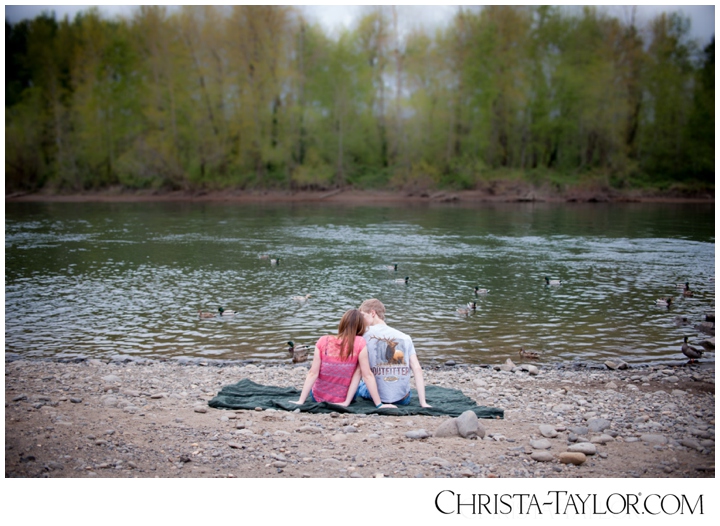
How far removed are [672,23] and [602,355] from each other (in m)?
47.3

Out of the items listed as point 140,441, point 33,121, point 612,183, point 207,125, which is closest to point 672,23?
point 612,183

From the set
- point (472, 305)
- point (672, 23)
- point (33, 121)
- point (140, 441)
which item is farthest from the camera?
point (33, 121)

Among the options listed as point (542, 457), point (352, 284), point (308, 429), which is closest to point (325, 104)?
point (352, 284)

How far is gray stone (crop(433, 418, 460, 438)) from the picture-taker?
6.61 metres

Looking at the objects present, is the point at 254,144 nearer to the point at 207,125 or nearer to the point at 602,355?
the point at 207,125

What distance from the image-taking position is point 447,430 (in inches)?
261

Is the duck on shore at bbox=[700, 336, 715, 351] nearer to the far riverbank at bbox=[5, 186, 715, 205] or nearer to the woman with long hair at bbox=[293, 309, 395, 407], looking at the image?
the woman with long hair at bbox=[293, 309, 395, 407]

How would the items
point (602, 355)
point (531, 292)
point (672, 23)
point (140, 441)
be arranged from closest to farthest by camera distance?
point (140, 441) → point (602, 355) → point (531, 292) → point (672, 23)

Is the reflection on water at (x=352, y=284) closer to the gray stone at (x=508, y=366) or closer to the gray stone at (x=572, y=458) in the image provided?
the gray stone at (x=508, y=366)

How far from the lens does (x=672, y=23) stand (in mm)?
49062

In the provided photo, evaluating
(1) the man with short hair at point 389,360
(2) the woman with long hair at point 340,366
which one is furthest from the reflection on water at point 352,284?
(2) the woman with long hair at point 340,366

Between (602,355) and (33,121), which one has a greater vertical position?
(33,121)

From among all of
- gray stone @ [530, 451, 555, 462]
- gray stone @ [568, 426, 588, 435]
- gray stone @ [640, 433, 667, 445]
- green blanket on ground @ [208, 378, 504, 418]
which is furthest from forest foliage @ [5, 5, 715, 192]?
gray stone @ [530, 451, 555, 462]

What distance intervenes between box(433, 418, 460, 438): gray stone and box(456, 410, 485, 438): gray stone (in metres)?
0.04
